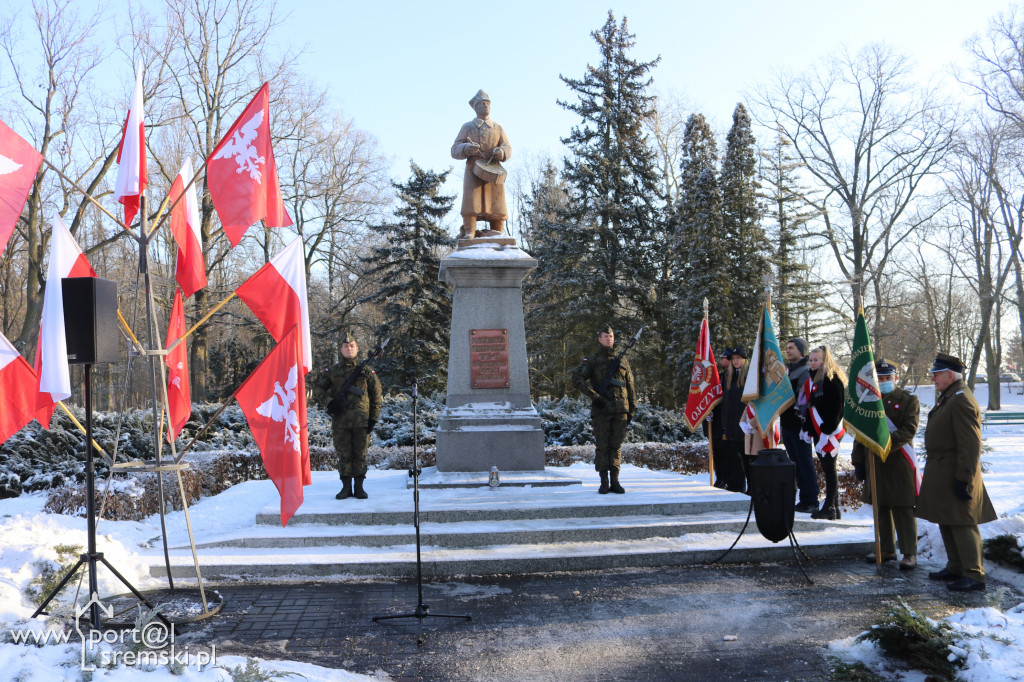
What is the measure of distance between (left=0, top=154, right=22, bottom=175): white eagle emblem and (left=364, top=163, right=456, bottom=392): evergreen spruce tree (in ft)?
67.7

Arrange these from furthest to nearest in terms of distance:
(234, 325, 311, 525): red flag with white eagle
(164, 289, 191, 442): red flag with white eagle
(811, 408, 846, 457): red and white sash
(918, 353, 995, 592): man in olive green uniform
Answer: (811, 408, 846, 457): red and white sash, (164, 289, 191, 442): red flag with white eagle, (918, 353, 995, 592): man in olive green uniform, (234, 325, 311, 525): red flag with white eagle

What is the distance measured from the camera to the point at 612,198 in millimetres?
26250

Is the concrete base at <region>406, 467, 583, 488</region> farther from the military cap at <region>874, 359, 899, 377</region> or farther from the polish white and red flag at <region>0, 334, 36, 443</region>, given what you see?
the polish white and red flag at <region>0, 334, 36, 443</region>

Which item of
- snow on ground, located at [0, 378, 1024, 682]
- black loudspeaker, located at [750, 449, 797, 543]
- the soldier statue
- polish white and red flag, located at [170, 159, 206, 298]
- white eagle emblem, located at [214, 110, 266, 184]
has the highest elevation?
the soldier statue

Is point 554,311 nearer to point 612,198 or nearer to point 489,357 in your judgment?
point 612,198

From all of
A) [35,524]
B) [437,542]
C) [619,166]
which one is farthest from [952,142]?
[35,524]

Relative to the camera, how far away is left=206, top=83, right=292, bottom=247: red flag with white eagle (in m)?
5.14

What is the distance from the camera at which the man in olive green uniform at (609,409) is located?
8.55 m

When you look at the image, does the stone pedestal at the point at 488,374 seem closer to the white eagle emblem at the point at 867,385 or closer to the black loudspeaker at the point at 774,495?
the black loudspeaker at the point at 774,495

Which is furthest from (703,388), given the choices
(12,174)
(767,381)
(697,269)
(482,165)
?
(697,269)

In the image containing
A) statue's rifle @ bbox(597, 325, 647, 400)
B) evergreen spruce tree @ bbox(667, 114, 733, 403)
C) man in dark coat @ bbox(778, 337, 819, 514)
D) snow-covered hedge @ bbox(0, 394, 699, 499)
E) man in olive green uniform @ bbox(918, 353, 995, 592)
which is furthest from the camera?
evergreen spruce tree @ bbox(667, 114, 733, 403)

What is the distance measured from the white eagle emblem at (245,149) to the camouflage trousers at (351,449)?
3.82 meters

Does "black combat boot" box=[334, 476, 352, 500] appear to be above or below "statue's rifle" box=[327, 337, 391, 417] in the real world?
below

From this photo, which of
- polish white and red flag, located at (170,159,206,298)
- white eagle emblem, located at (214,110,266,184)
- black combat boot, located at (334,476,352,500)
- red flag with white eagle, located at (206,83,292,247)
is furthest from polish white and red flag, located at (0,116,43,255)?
black combat boot, located at (334,476,352,500)
